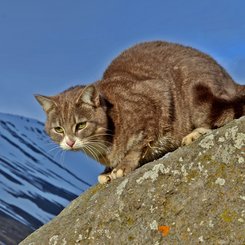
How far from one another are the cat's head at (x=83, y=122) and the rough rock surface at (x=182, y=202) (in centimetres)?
130

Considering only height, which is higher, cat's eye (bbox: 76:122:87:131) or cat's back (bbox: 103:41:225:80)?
cat's back (bbox: 103:41:225:80)

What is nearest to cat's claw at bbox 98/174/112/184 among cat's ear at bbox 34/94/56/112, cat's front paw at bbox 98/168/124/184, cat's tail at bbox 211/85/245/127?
cat's front paw at bbox 98/168/124/184

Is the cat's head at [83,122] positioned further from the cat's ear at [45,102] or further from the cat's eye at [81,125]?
the cat's ear at [45,102]

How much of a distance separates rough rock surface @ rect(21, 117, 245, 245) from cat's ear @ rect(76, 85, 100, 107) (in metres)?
1.58

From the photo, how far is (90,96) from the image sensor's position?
8.05 metres

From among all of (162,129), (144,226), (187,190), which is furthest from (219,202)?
(162,129)

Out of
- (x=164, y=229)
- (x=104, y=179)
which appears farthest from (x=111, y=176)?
(x=164, y=229)

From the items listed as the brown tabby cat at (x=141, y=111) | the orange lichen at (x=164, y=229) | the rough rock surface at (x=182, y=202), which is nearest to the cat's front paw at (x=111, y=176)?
the brown tabby cat at (x=141, y=111)

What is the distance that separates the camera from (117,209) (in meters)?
6.45

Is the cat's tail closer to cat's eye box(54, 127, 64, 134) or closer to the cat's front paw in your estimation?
the cat's front paw

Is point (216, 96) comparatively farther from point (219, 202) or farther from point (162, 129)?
point (219, 202)

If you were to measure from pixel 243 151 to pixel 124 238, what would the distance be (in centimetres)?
152

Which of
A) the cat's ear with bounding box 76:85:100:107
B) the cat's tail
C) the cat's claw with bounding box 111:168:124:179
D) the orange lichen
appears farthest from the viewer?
the cat's tail

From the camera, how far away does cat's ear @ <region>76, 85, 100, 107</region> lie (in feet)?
26.2
